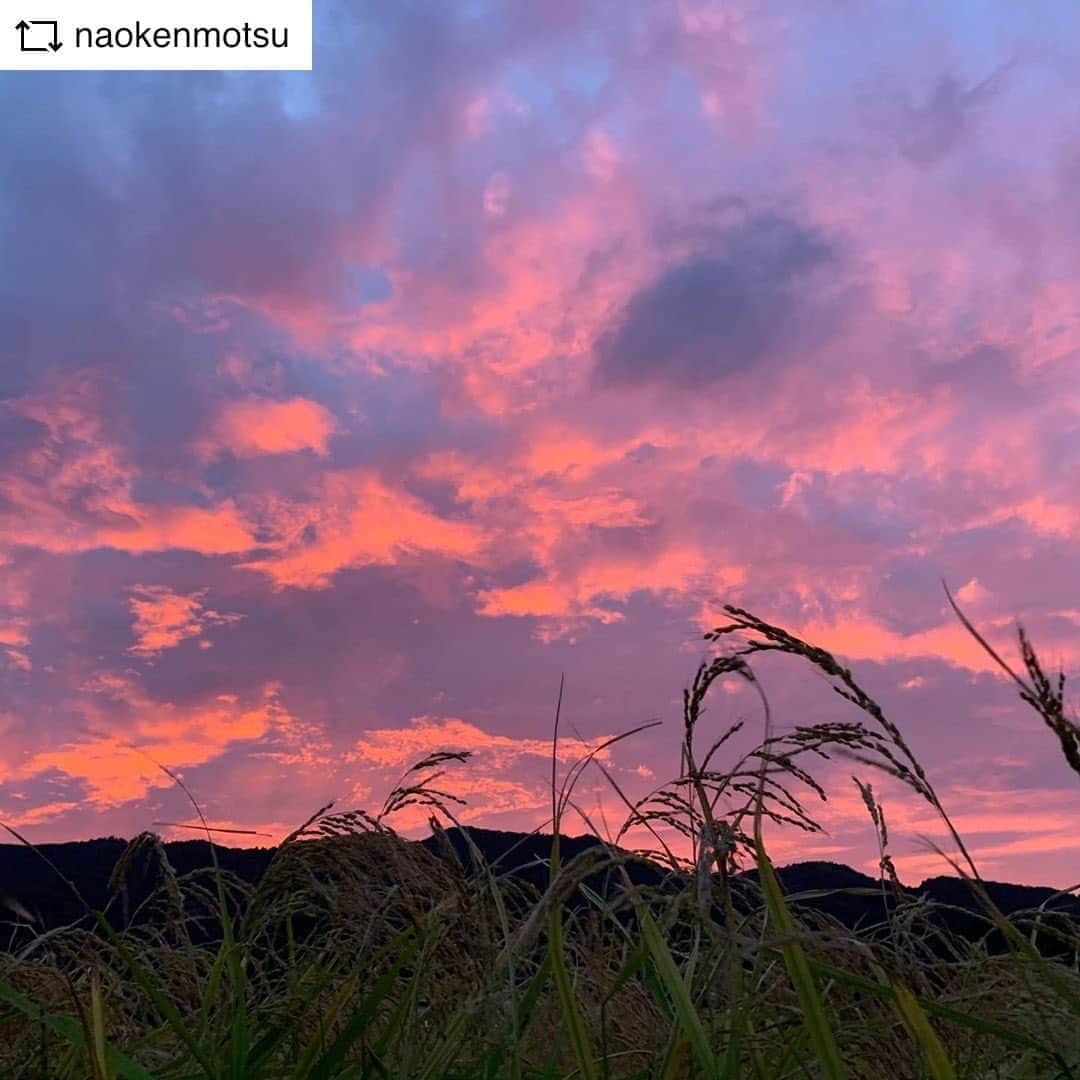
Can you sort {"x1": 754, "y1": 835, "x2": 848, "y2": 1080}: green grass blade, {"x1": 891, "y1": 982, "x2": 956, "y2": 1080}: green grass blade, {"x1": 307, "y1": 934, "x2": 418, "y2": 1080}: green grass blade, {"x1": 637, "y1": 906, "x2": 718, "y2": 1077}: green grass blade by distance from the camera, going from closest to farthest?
{"x1": 891, "y1": 982, "x2": 956, "y2": 1080}: green grass blade < {"x1": 754, "y1": 835, "x2": 848, "y2": 1080}: green grass blade < {"x1": 637, "y1": 906, "x2": 718, "y2": 1077}: green grass blade < {"x1": 307, "y1": 934, "x2": 418, "y2": 1080}: green grass blade

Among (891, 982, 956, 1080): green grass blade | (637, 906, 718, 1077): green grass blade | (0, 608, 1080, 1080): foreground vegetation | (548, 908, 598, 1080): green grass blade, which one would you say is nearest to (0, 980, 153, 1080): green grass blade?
(0, 608, 1080, 1080): foreground vegetation

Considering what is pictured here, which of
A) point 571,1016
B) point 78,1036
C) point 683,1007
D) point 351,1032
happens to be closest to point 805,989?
point 683,1007

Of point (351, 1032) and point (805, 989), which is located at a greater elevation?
point (805, 989)

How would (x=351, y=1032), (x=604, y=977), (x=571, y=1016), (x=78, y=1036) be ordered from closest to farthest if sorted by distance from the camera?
(x=571, y=1016) < (x=351, y=1032) < (x=78, y=1036) < (x=604, y=977)

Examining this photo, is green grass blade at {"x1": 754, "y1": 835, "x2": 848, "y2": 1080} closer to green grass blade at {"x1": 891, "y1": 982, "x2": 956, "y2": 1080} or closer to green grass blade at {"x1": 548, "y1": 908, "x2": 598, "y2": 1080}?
green grass blade at {"x1": 891, "y1": 982, "x2": 956, "y2": 1080}

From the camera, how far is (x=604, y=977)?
359 centimetres

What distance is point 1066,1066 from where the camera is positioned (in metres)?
2.19

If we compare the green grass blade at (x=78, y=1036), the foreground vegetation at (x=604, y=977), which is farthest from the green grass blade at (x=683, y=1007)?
the green grass blade at (x=78, y=1036)

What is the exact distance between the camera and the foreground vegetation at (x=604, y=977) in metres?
1.99

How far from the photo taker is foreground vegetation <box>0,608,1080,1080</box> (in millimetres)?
1990

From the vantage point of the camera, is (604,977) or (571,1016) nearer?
(571,1016)

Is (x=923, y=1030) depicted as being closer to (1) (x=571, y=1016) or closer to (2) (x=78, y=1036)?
(1) (x=571, y=1016)

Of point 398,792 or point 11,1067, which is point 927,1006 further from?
point 11,1067

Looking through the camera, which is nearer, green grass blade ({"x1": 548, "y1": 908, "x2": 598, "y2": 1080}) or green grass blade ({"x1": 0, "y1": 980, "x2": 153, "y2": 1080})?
green grass blade ({"x1": 548, "y1": 908, "x2": 598, "y2": 1080})
